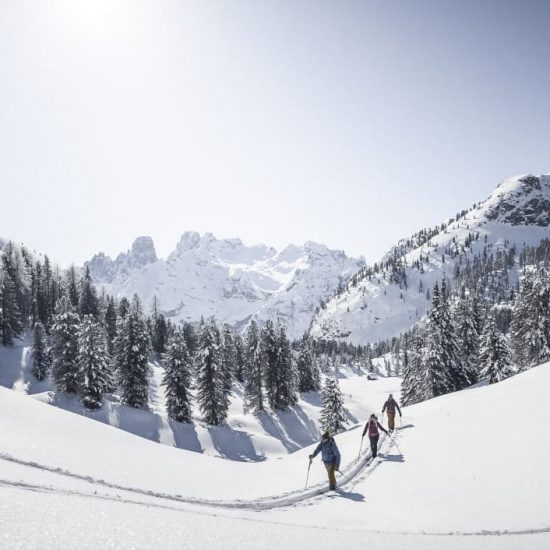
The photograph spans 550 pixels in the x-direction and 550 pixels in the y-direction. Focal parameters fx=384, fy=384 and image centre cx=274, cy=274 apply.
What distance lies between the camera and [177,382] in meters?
51.6

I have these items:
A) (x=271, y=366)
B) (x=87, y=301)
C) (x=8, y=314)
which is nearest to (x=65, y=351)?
(x=8, y=314)

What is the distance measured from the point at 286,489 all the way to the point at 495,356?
37143 mm

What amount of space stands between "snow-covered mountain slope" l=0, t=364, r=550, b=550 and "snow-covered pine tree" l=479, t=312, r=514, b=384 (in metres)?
24.2

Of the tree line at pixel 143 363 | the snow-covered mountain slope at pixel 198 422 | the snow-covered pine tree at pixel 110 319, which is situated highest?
the snow-covered pine tree at pixel 110 319

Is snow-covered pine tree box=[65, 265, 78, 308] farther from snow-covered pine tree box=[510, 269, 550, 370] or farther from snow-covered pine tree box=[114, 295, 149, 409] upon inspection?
snow-covered pine tree box=[510, 269, 550, 370]

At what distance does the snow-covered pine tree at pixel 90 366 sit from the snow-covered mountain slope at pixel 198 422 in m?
1.39

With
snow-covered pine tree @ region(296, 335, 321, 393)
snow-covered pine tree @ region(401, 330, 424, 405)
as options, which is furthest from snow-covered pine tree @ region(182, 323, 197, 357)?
snow-covered pine tree @ region(401, 330, 424, 405)

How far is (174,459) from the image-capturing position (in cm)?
1535

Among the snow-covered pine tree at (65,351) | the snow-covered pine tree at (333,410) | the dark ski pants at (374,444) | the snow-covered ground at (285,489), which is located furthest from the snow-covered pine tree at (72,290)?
the dark ski pants at (374,444)

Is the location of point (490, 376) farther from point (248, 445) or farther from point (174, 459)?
point (174, 459)

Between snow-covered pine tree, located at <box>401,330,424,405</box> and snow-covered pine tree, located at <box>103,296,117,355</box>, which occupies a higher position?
snow-covered pine tree, located at <box>103,296,117,355</box>

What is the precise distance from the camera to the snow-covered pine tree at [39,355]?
6122 cm

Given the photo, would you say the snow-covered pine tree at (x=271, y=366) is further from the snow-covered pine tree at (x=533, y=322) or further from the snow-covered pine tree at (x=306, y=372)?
the snow-covered pine tree at (x=533, y=322)

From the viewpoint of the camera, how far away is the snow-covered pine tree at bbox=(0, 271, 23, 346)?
6881 centimetres
